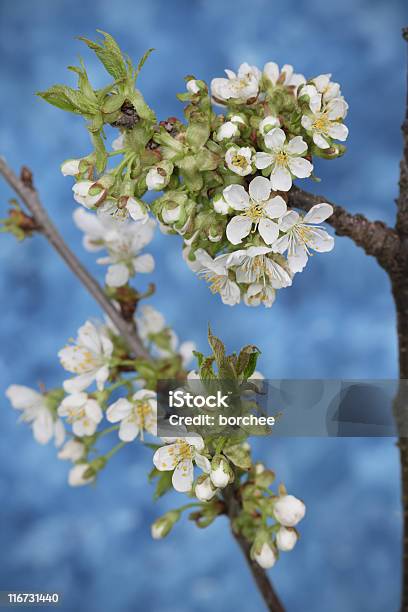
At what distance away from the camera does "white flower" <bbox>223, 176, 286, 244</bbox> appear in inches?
28.0

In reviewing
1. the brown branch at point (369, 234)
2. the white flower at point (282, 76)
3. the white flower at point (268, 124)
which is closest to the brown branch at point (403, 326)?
the brown branch at point (369, 234)

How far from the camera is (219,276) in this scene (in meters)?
0.81

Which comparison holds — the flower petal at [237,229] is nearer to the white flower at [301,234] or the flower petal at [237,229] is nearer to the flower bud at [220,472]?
the white flower at [301,234]

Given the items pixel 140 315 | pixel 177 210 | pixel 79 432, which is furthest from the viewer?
pixel 140 315

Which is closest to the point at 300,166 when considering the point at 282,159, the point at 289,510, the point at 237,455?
the point at 282,159

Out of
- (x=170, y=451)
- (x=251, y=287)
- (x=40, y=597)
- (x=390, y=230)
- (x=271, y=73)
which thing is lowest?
(x=40, y=597)

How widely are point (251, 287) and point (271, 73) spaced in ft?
0.74

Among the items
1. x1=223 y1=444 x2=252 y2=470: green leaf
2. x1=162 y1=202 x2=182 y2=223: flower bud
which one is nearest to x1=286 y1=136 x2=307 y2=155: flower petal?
x1=162 y1=202 x2=182 y2=223: flower bud

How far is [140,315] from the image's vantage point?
1.13 m

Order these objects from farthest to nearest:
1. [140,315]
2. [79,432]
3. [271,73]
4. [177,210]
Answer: [140,315], [79,432], [271,73], [177,210]

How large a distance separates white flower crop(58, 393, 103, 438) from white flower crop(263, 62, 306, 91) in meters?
0.41

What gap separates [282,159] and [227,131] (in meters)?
0.05

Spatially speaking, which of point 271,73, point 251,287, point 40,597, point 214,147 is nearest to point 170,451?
point 251,287

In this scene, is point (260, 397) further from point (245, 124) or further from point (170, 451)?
point (245, 124)
